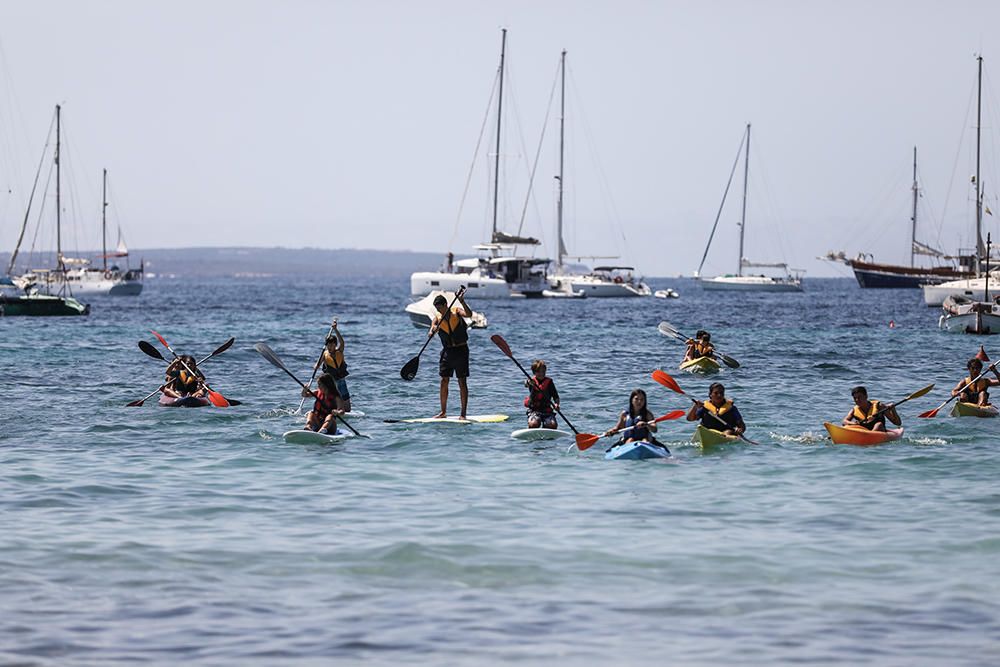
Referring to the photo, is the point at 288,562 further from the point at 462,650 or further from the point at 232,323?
the point at 232,323

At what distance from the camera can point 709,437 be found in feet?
67.7

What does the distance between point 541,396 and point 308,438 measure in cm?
392

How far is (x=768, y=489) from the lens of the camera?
17.4 metres

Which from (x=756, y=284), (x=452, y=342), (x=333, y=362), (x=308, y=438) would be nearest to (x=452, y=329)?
(x=452, y=342)

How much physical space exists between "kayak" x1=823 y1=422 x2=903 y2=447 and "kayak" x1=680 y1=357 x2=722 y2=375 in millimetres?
15375

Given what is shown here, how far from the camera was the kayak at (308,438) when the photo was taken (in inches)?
836

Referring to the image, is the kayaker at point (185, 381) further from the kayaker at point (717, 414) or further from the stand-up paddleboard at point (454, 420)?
the kayaker at point (717, 414)

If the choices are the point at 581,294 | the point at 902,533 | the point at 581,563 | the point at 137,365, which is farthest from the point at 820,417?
the point at 581,294

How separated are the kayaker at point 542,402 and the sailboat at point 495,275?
7994cm

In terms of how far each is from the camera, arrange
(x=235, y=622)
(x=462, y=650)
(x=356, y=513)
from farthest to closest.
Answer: (x=356, y=513)
(x=235, y=622)
(x=462, y=650)

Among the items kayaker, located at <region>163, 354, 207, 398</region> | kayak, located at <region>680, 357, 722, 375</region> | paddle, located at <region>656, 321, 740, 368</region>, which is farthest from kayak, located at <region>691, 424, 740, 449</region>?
kayak, located at <region>680, 357, 722, 375</region>

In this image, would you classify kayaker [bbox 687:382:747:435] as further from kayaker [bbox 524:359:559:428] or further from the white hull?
the white hull

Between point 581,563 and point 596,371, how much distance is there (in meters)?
26.6

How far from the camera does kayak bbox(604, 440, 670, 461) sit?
19.4 m
